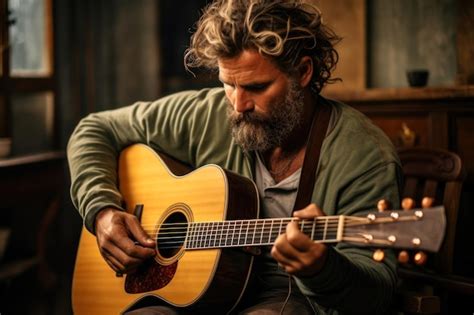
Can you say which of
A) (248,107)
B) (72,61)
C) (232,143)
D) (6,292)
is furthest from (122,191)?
(72,61)

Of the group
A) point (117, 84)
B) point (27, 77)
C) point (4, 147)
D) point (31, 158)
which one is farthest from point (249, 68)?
point (117, 84)

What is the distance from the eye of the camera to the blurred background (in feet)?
11.7

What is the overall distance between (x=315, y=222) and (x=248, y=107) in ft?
1.79

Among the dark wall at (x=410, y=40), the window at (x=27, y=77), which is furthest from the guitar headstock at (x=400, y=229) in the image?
the window at (x=27, y=77)

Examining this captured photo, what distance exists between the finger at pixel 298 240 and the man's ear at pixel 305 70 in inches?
27.7

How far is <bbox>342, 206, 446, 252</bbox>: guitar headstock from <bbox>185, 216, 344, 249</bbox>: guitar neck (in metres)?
0.04

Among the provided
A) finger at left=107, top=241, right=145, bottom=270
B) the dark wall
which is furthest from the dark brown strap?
the dark wall

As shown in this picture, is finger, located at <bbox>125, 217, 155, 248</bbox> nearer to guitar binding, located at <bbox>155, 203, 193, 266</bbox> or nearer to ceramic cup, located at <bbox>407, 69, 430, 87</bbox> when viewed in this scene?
guitar binding, located at <bbox>155, 203, 193, 266</bbox>

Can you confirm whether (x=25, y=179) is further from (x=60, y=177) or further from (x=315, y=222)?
(x=315, y=222)

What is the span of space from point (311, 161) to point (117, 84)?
3332 millimetres

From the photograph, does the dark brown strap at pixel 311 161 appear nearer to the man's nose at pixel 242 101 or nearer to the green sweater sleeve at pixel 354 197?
the green sweater sleeve at pixel 354 197

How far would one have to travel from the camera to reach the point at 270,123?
2.14 metres

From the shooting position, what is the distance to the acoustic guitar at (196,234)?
5.31 ft

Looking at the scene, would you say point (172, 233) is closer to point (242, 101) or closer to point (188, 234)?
point (188, 234)
